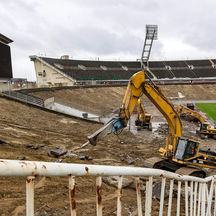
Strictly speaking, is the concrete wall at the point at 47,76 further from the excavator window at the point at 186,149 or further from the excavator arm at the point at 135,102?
the excavator window at the point at 186,149

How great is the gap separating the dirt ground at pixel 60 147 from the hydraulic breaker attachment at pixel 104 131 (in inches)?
57.0

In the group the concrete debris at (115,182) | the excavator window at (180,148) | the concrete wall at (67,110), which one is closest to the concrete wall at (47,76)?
the concrete wall at (67,110)

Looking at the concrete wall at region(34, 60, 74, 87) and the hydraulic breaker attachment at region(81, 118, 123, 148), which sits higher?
the concrete wall at region(34, 60, 74, 87)

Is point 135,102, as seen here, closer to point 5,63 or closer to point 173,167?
point 173,167

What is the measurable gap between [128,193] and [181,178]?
4085mm

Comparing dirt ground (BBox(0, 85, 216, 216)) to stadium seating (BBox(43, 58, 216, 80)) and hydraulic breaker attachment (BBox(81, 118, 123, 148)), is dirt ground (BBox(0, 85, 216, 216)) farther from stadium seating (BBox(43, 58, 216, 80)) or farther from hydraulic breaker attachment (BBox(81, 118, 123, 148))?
stadium seating (BBox(43, 58, 216, 80))

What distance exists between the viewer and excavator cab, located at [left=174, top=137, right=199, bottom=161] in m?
10.2

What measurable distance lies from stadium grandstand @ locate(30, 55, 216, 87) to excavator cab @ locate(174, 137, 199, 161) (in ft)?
150

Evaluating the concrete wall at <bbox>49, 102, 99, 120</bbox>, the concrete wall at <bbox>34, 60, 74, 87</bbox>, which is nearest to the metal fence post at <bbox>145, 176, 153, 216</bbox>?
the concrete wall at <bbox>49, 102, 99, 120</bbox>

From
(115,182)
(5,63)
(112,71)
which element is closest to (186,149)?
(115,182)

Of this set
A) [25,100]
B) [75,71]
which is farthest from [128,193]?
[75,71]

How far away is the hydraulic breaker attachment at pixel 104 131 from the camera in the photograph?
7301 millimetres

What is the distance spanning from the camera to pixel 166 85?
65.6 metres

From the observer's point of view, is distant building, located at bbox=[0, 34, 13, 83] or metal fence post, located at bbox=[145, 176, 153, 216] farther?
distant building, located at bbox=[0, 34, 13, 83]
